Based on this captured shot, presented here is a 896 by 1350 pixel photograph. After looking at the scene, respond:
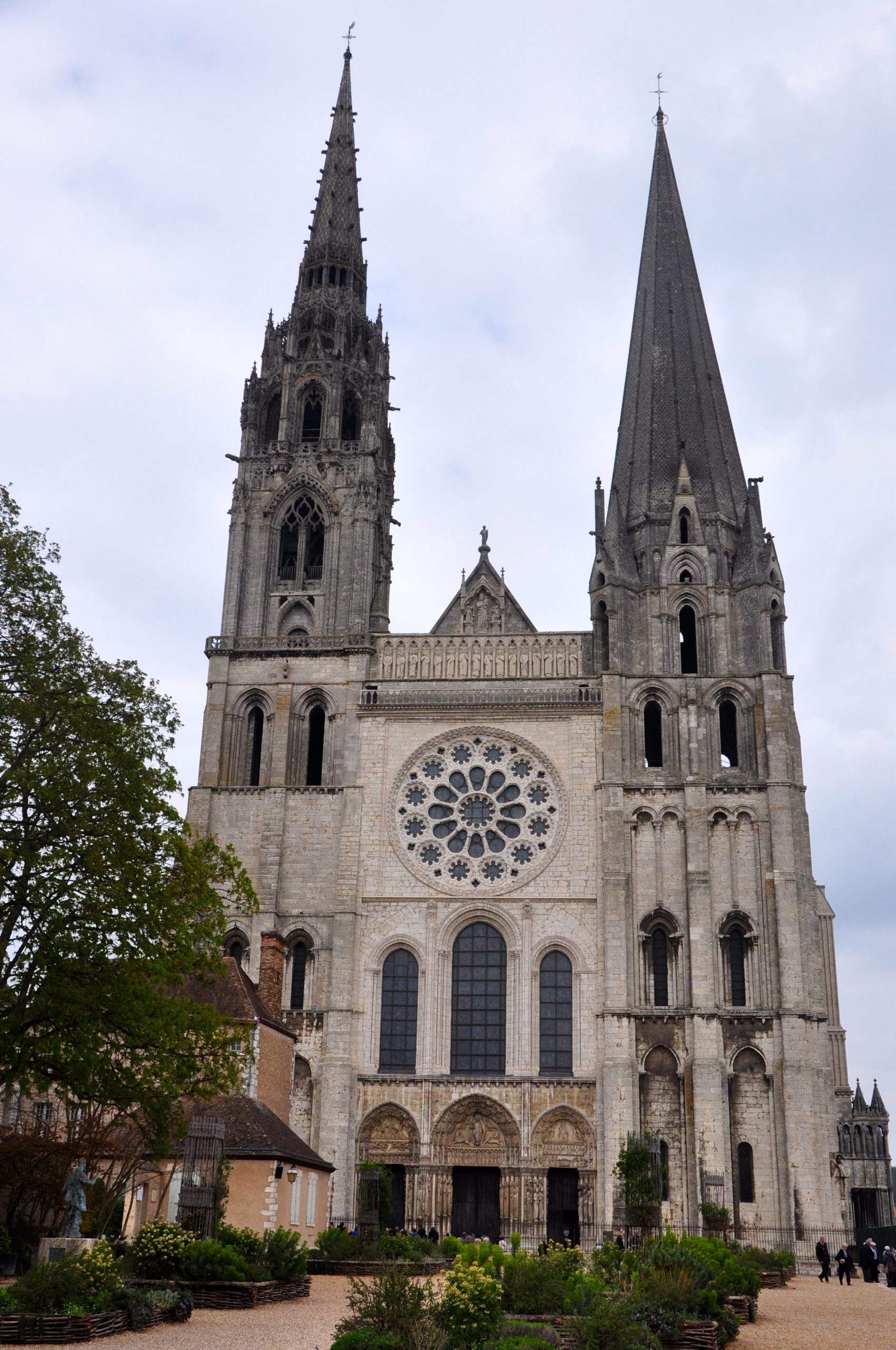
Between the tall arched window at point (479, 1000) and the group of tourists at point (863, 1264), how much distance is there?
28.2 ft

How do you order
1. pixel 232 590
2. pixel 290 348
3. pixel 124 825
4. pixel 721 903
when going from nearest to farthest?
pixel 124 825
pixel 721 903
pixel 232 590
pixel 290 348

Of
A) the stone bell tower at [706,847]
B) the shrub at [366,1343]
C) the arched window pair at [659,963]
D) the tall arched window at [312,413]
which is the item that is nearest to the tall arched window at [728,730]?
the stone bell tower at [706,847]

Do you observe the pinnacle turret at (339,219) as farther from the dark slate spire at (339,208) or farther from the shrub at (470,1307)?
the shrub at (470,1307)

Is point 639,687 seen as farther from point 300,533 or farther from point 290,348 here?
point 290,348

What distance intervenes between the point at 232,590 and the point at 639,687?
12.2 metres

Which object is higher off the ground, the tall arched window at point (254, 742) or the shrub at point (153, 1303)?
the tall arched window at point (254, 742)

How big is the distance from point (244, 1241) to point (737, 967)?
1725cm

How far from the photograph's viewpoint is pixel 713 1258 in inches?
750

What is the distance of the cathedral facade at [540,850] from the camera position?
32.3 metres

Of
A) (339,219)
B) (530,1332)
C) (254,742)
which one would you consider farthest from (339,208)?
(530,1332)

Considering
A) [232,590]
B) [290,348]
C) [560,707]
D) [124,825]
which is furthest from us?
[290,348]

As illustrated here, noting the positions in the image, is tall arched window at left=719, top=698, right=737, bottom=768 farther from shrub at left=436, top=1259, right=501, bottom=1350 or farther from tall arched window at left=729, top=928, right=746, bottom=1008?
shrub at left=436, top=1259, right=501, bottom=1350

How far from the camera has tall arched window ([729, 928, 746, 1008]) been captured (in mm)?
33625

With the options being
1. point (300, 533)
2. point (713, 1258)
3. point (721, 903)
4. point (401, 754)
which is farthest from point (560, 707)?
point (713, 1258)
